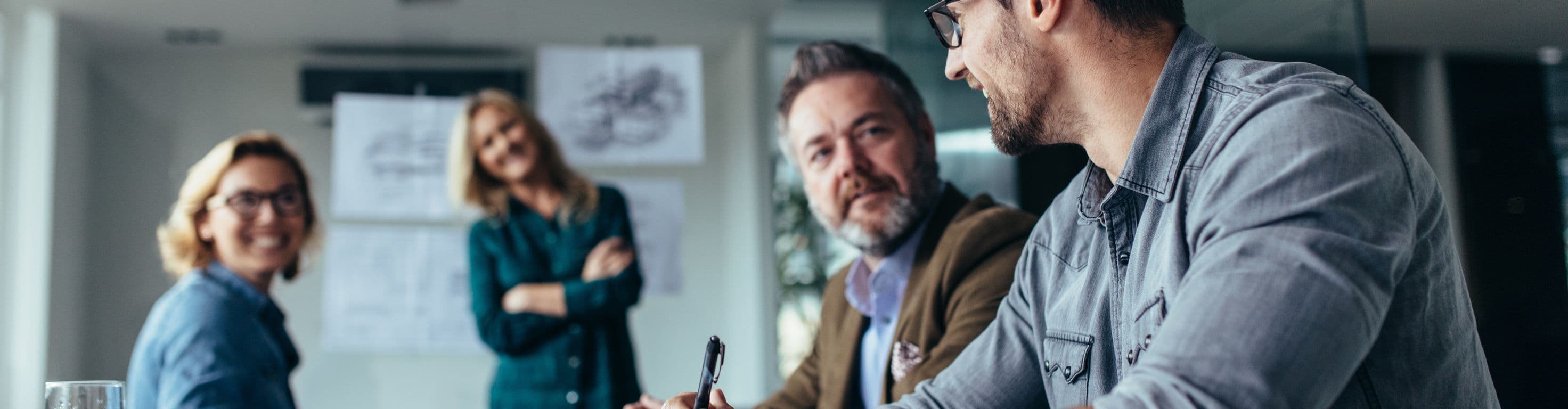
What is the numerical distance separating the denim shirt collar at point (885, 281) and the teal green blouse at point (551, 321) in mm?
1478

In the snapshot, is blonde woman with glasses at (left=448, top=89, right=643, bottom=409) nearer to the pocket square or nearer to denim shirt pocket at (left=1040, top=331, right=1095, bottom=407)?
→ the pocket square

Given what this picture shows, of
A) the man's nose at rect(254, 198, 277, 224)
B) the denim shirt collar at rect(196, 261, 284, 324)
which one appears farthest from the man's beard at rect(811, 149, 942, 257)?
the man's nose at rect(254, 198, 277, 224)

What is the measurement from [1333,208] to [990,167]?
1491mm

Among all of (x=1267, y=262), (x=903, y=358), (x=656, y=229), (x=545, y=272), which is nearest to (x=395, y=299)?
(x=545, y=272)

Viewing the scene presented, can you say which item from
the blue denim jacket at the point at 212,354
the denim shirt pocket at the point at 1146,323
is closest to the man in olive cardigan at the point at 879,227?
the denim shirt pocket at the point at 1146,323

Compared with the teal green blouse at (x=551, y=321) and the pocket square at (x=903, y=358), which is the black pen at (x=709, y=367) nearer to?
the pocket square at (x=903, y=358)

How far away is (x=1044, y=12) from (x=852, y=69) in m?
0.88

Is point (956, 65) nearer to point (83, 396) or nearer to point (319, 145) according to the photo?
point (83, 396)

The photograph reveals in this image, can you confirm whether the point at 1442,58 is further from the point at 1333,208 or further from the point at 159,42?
the point at 159,42

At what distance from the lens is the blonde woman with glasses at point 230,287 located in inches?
80.9

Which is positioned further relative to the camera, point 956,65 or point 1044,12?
point 956,65

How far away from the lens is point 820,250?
12.3 ft

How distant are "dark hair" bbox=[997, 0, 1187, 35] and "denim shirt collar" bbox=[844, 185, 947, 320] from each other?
0.73 metres

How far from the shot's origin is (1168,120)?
87cm
